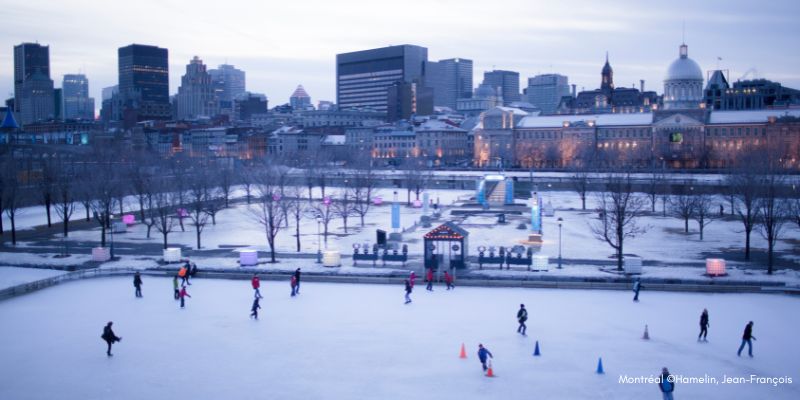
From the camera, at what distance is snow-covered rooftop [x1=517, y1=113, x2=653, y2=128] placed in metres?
121

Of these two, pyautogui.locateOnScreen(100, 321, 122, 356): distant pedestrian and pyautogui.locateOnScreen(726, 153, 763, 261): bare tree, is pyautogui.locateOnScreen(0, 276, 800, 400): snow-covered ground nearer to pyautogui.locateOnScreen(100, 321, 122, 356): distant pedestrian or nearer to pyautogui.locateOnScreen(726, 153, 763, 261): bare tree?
pyautogui.locateOnScreen(100, 321, 122, 356): distant pedestrian

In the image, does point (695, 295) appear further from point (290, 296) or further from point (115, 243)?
point (115, 243)

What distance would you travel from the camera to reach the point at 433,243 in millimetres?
29406

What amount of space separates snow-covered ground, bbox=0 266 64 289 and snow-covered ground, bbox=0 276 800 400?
2.64 m

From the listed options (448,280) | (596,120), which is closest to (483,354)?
(448,280)

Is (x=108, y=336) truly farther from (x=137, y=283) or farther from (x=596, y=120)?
(x=596, y=120)

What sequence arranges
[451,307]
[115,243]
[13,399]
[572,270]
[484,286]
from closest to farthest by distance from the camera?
[13,399] < [451,307] < [484,286] < [572,270] < [115,243]

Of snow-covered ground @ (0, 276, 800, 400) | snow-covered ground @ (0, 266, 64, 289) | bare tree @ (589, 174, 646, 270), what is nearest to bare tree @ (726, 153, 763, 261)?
bare tree @ (589, 174, 646, 270)

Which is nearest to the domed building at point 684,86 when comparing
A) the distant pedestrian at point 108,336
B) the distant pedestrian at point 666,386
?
the distant pedestrian at point 666,386

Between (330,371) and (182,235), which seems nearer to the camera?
(330,371)

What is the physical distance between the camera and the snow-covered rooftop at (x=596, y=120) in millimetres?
121363

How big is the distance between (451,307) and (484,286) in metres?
3.93

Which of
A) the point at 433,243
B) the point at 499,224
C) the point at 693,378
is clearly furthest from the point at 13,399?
the point at 499,224

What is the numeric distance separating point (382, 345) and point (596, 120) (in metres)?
114
